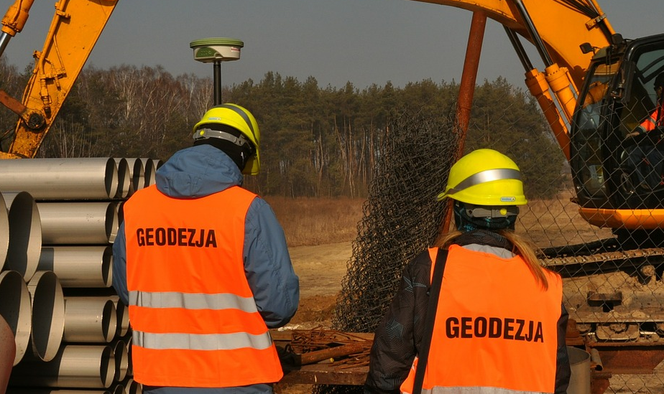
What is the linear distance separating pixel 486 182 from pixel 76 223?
324 cm

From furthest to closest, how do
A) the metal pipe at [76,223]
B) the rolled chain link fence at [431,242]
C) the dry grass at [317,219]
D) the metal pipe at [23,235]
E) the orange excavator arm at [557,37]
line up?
1. the dry grass at [317,219]
2. the orange excavator arm at [557,37]
3. the rolled chain link fence at [431,242]
4. the metal pipe at [76,223]
5. the metal pipe at [23,235]

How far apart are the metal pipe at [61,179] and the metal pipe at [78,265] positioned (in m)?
0.36

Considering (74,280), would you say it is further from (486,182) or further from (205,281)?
(486,182)

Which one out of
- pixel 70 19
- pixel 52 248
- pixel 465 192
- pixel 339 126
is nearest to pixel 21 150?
pixel 70 19

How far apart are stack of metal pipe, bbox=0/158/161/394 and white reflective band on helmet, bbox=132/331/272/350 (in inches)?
63.6

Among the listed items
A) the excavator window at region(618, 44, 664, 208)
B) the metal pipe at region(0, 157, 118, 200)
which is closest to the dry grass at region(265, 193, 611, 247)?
the excavator window at region(618, 44, 664, 208)

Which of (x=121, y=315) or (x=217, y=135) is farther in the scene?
(x=121, y=315)

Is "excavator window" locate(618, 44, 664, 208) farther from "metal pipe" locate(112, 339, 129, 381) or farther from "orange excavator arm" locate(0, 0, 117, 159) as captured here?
"orange excavator arm" locate(0, 0, 117, 159)

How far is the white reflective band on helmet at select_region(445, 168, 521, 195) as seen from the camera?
3.15 m

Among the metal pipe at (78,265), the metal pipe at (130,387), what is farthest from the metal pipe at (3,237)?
the metal pipe at (130,387)

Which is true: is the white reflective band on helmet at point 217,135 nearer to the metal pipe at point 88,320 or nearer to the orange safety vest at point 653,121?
the metal pipe at point 88,320

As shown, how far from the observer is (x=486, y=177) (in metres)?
3.15

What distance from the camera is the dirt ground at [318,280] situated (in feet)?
42.3

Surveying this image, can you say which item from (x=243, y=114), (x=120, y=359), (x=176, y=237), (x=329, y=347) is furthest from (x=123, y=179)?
(x=176, y=237)
